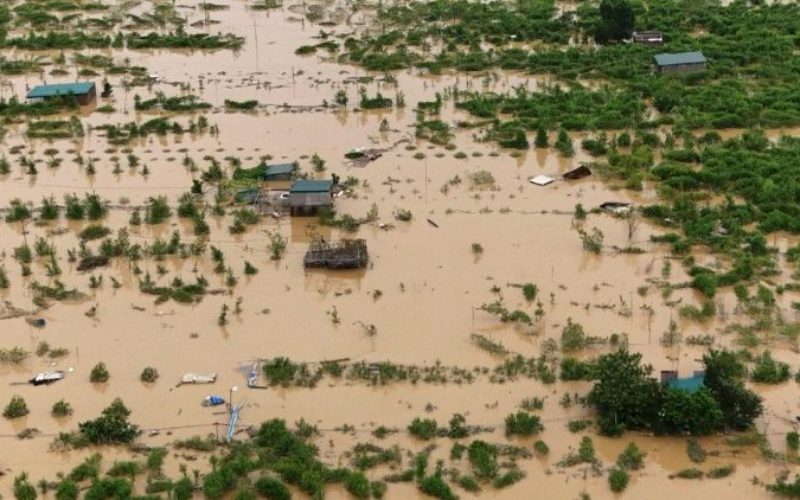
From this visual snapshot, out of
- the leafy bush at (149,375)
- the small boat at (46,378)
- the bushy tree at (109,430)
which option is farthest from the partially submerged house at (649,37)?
the bushy tree at (109,430)

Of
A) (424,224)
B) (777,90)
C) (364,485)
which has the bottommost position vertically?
(364,485)

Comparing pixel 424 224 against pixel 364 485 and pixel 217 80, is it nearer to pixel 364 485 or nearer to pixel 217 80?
pixel 364 485

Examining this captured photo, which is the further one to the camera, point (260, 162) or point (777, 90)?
point (777, 90)

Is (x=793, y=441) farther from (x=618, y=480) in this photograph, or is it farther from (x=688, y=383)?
(x=618, y=480)

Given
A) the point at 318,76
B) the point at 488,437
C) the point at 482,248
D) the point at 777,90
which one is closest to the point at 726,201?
the point at 482,248

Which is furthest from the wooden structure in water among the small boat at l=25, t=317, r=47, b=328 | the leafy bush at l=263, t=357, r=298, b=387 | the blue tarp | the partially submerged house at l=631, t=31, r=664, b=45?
the partially submerged house at l=631, t=31, r=664, b=45

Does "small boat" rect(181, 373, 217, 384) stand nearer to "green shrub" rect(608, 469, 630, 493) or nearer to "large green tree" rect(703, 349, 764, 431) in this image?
"green shrub" rect(608, 469, 630, 493)
